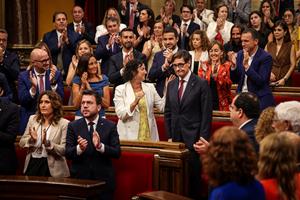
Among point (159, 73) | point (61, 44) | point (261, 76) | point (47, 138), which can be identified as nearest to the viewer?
point (47, 138)

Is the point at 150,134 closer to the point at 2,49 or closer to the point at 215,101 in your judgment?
the point at 215,101

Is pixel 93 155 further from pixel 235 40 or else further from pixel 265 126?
pixel 235 40

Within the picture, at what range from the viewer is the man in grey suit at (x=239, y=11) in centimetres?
1233

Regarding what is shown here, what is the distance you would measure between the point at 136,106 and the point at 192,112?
60 centimetres

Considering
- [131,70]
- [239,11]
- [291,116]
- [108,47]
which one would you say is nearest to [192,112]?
[131,70]

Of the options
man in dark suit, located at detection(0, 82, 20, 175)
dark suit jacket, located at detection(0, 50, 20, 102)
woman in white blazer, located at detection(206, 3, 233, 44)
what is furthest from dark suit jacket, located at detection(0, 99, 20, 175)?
woman in white blazer, located at detection(206, 3, 233, 44)

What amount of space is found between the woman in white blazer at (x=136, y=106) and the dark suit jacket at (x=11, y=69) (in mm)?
2262

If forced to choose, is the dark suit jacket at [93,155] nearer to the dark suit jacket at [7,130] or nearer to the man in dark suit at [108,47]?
the dark suit jacket at [7,130]

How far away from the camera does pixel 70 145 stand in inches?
257

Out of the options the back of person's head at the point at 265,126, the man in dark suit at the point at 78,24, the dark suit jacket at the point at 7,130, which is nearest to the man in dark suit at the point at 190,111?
the dark suit jacket at the point at 7,130

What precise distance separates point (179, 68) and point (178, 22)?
434cm

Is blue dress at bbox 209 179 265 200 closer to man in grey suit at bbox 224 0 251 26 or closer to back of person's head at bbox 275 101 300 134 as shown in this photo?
back of person's head at bbox 275 101 300 134

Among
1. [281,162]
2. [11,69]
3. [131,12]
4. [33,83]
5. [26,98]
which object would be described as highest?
[131,12]

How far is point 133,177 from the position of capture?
6.82 metres
